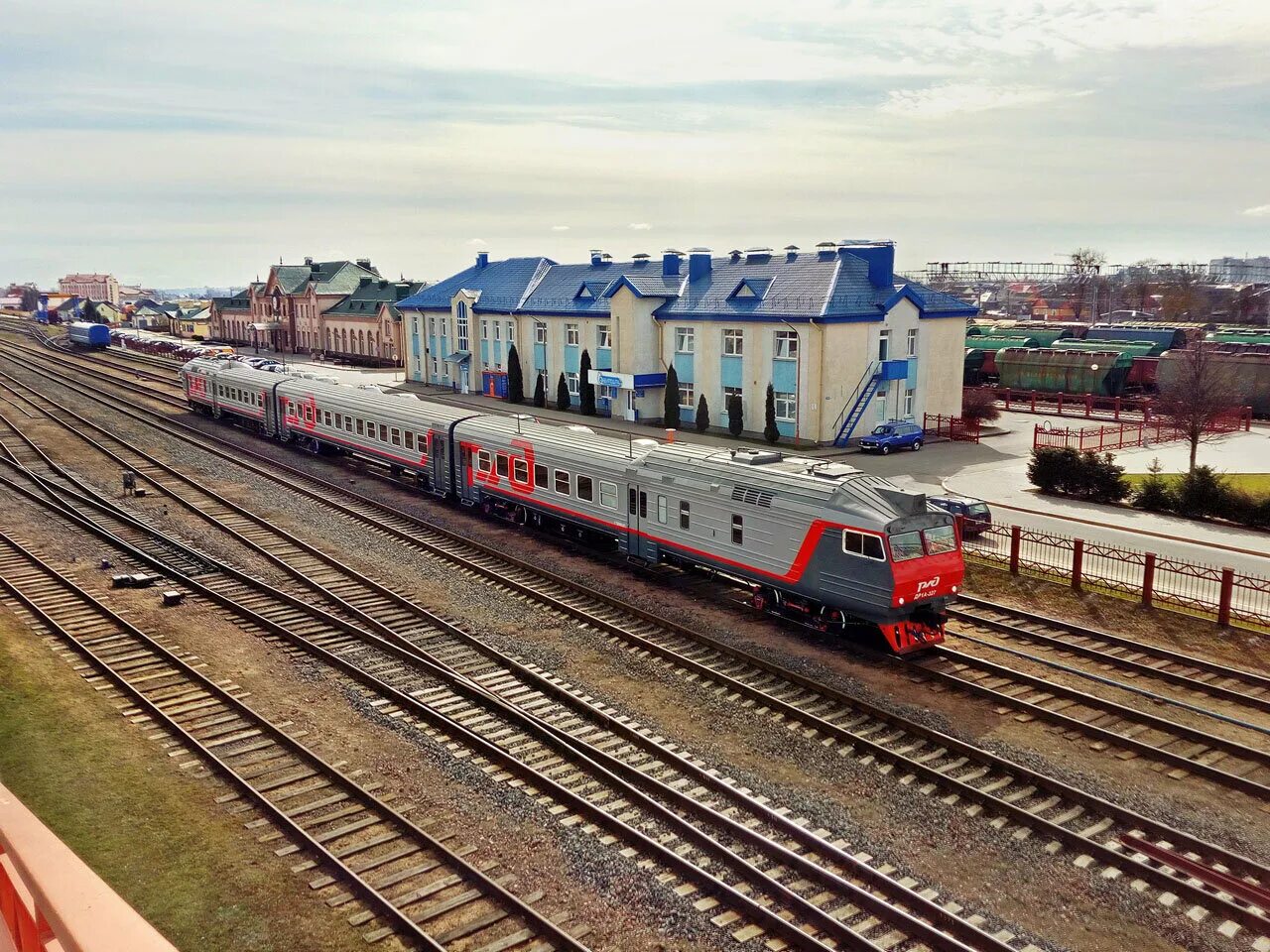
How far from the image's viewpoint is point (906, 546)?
18391 mm

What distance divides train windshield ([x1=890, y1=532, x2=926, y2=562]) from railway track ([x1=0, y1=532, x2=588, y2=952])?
9798mm

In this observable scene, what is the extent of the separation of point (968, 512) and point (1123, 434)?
22.5 metres

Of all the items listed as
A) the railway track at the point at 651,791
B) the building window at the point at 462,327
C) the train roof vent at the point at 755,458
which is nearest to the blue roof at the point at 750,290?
the building window at the point at 462,327

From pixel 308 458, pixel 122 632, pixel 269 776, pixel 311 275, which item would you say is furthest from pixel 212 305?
pixel 269 776

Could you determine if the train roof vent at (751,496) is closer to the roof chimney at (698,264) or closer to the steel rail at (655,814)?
the steel rail at (655,814)

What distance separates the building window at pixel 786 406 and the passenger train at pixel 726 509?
1695cm

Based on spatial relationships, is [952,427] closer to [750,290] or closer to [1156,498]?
[750,290]

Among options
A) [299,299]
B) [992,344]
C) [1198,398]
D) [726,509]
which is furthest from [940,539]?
[299,299]

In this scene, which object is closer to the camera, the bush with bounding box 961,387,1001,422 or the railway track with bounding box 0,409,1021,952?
the railway track with bounding box 0,409,1021,952

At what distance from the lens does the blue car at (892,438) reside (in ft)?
139

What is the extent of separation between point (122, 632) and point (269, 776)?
8.66 metres

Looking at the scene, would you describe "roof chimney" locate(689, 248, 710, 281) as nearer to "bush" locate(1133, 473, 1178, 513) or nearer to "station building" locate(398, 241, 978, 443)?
"station building" locate(398, 241, 978, 443)

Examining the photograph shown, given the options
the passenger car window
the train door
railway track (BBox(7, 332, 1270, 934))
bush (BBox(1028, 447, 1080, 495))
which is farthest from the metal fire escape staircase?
railway track (BBox(7, 332, 1270, 934))

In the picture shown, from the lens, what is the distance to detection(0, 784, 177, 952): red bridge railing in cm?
335
